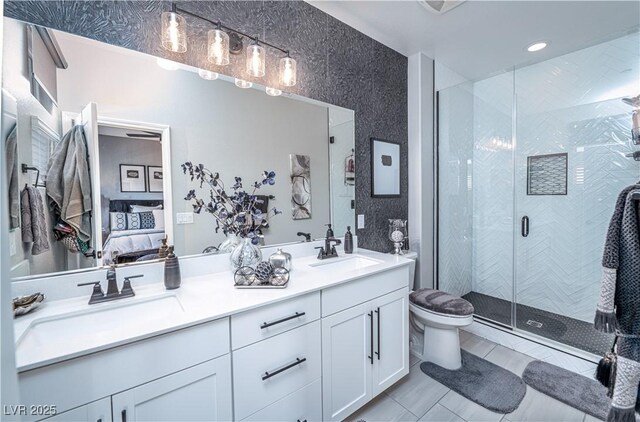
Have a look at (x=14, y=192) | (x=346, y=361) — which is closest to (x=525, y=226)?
(x=346, y=361)

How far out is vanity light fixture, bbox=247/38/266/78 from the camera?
150cm

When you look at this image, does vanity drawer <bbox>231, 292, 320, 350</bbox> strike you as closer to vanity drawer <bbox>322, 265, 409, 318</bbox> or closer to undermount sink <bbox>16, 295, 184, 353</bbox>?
vanity drawer <bbox>322, 265, 409, 318</bbox>

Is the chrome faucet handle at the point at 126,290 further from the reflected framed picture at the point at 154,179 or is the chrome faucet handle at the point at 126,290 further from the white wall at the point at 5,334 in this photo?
the white wall at the point at 5,334

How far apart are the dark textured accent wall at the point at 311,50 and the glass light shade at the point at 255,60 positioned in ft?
0.20

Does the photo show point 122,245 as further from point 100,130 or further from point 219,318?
point 219,318

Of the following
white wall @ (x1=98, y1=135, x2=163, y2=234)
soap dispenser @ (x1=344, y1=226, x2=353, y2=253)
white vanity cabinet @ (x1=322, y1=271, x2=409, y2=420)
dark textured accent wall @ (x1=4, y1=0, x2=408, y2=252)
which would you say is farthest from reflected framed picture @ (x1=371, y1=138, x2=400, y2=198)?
white wall @ (x1=98, y1=135, x2=163, y2=234)

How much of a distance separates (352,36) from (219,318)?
2.17 metres

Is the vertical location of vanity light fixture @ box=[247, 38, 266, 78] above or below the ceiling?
below

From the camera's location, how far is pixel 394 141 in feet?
7.83

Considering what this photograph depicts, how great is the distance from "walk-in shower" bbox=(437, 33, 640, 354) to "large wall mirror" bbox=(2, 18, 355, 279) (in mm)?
1962

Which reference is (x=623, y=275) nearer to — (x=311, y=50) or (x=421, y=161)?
(x=421, y=161)

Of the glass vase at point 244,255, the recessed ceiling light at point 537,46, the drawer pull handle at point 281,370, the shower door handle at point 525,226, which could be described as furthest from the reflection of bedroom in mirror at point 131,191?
the shower door handle at point 525,226

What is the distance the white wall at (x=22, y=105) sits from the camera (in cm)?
94

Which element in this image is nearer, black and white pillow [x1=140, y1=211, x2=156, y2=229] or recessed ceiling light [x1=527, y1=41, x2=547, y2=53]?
black and white pillow [x1=140, y1=211, x2=156, y2=229]
